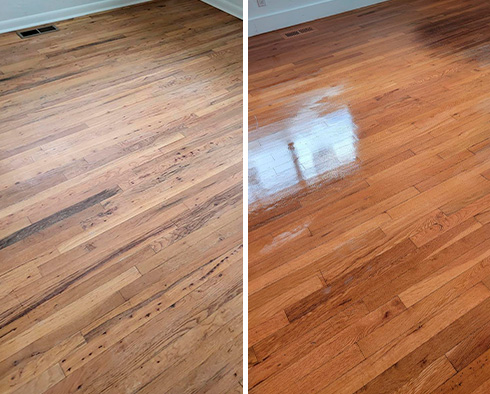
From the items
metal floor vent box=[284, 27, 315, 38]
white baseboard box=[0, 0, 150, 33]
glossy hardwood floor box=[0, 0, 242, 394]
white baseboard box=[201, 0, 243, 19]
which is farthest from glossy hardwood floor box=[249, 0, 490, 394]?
white baseboard box=[0, 0, 150, 33]

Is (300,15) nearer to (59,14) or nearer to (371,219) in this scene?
(59,14)

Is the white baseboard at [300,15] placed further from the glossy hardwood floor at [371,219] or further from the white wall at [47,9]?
the glossy hardwood floor at [371,219]

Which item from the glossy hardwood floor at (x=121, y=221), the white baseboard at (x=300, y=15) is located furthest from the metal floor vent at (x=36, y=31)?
the white baseboard at (x=300, y=15)

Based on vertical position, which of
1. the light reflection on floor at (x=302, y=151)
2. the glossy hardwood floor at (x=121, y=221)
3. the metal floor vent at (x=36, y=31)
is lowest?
the light reflection on floor at (x=302, y=151)

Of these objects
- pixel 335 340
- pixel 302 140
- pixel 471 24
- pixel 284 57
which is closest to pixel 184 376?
pixel 335 340

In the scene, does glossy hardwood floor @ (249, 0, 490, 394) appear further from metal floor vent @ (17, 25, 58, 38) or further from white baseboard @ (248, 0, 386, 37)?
metal floor vent @ (17, 25, 58, 38)

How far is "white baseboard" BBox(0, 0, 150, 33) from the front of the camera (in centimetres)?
305

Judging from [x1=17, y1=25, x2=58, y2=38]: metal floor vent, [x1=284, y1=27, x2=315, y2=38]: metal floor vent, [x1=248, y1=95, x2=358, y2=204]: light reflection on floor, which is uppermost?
[x1=17, y1=25, x2=58, y2=38]: metal floor vent

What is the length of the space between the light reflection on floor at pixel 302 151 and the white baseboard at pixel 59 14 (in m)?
2.07

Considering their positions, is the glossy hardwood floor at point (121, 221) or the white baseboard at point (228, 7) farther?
the white baseboard at point (228, 7)

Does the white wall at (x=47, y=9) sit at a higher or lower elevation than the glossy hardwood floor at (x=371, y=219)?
higher

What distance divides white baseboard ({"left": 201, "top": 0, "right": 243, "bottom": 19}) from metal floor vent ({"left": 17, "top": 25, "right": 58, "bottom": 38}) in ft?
3.86

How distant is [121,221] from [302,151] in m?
0.82

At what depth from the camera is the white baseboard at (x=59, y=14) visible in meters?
3.05
